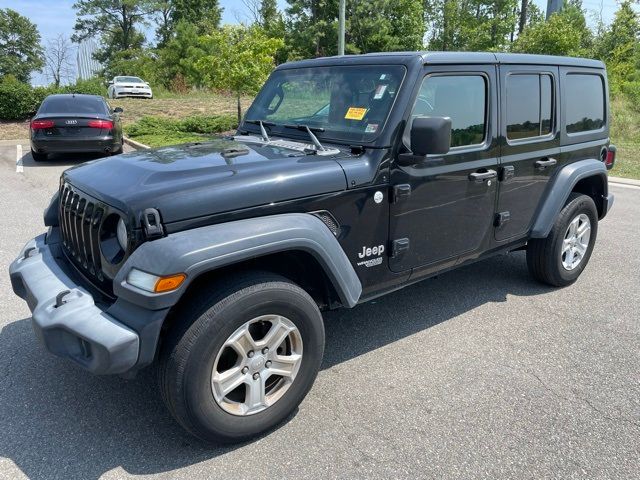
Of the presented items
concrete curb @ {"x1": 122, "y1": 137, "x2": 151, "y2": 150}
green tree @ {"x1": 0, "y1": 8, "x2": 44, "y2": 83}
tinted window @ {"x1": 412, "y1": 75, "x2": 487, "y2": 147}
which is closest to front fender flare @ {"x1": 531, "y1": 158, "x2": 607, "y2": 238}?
tinted window @ {"x1": 412, "y1": 75, "x2": 487, "y2": 147}

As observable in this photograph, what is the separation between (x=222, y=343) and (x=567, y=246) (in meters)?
3.46

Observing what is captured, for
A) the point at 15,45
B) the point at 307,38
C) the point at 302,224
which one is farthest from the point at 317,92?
the point at 15,45

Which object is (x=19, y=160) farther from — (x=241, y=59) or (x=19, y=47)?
(x=19, y=47)

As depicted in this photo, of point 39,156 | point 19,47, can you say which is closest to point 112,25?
point 19,47

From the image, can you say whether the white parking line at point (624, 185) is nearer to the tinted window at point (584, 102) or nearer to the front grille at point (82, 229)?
the tinted window at point (584, 102)

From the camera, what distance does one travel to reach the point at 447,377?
3.33 m

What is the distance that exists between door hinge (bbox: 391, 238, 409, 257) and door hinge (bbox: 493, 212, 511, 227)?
3.18 ft

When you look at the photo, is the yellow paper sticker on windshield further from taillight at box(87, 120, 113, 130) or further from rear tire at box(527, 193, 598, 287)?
taillight at box(87, 120, 113, 130)

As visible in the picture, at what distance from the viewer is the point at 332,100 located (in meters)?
3.55

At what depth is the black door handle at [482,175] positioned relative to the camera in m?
3.60

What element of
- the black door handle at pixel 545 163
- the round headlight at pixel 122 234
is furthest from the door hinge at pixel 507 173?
the round headlight at pixel 122 234

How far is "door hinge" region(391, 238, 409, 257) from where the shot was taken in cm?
326

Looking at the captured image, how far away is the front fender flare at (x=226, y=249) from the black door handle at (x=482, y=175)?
124cm

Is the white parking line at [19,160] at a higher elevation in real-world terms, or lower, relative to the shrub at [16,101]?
lower
